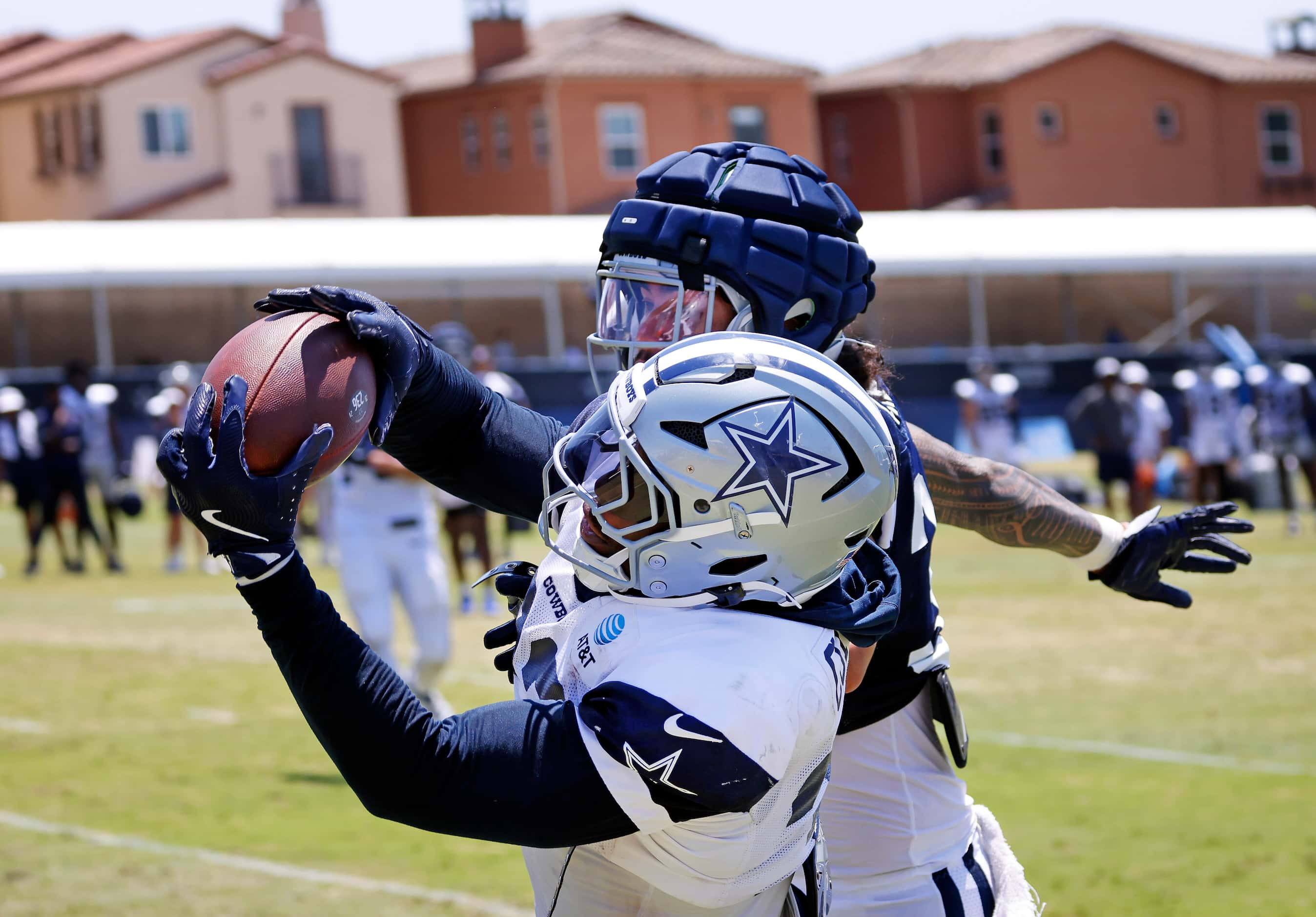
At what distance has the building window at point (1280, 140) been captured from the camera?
172 feet

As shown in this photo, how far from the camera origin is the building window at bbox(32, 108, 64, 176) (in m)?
45.9

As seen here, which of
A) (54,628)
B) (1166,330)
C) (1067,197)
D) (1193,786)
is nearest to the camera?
(1193,786)

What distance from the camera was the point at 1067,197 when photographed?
50938mm

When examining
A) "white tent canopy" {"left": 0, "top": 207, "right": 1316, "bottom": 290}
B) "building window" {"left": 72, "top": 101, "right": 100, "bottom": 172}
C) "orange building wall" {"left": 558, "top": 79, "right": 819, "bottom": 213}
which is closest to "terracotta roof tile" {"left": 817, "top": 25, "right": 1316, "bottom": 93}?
"orange building wall" {"left": 558, "top": 79, "right": 819, "bottom": 213}

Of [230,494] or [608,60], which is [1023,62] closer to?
[608,60]

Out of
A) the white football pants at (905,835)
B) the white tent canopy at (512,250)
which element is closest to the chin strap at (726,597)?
the white football pants at (905,835)

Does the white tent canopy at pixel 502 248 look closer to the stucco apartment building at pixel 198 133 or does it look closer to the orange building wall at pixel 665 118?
the orange building wall at pixel 665 118

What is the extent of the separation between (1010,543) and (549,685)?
1.56 m

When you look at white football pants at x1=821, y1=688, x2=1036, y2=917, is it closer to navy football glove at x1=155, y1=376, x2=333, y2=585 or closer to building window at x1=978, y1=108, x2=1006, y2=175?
navy football glove at x1=155, y1=376, x2=333, y2=585

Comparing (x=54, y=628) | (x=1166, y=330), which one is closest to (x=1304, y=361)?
(x=1166, y=330)

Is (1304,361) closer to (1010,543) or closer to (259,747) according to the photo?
(259,747)

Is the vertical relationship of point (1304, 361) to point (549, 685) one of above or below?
below

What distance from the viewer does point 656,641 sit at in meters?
2.28

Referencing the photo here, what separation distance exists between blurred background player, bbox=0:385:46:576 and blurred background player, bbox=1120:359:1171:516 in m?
12.9
